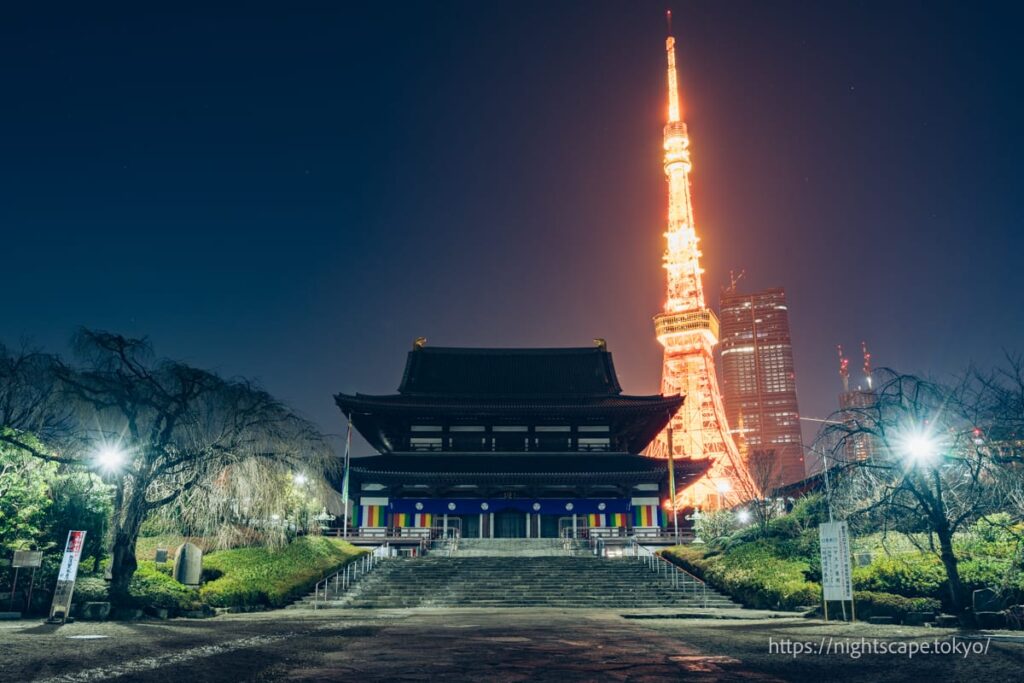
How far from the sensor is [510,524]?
1606 inches

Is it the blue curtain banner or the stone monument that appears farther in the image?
the blue curtain banner

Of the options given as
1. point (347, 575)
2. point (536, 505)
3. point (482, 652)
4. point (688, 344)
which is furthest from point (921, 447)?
point (688, 344)

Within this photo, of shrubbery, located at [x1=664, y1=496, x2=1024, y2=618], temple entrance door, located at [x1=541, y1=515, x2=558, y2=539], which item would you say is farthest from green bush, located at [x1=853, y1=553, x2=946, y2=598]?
temple entrance door, located at [x1=541, y1=515, x2=558, y2=539]

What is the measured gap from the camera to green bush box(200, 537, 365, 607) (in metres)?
21.1

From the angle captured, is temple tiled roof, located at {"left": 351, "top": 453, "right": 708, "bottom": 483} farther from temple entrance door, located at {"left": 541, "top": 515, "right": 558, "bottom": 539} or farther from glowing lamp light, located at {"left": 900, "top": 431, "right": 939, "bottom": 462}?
glowing lamp light, located at {"left": 900, "top": 431, "right": 939, "bottom": 462}

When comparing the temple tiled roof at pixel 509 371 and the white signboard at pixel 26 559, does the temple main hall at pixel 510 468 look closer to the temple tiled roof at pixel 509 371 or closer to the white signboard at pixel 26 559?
the temple tiled roof at pixel 509 371

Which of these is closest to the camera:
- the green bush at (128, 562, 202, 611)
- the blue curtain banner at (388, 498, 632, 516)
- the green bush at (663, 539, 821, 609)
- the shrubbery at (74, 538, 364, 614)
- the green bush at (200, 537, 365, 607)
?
the green bush at (128, 562, 202, 611)

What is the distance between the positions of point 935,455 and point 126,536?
19.6 meters

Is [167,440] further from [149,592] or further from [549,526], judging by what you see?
[549,526]

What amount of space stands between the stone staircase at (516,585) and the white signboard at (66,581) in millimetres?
8844

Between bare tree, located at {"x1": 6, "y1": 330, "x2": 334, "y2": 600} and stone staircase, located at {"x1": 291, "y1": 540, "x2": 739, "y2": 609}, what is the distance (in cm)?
610

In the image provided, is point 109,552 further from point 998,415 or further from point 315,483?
point 998,415

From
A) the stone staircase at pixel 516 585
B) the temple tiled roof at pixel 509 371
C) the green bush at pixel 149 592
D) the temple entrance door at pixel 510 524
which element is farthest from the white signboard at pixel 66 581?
the temple tiled roof at pixel 509 371

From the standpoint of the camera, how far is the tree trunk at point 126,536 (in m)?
18.0
